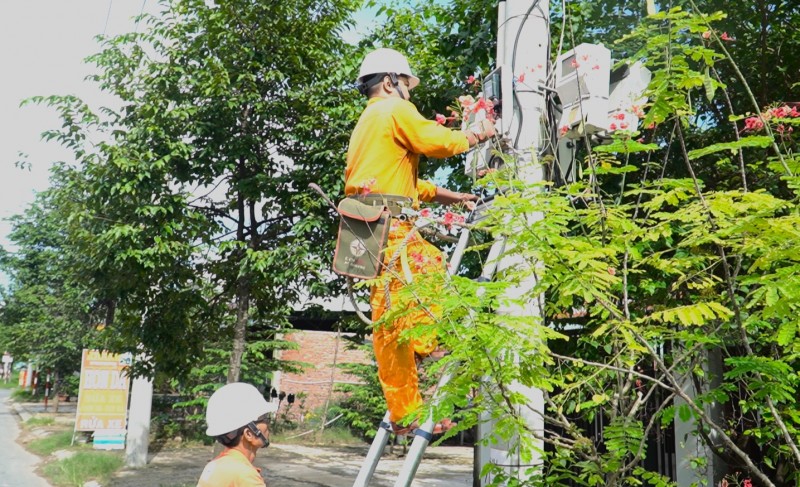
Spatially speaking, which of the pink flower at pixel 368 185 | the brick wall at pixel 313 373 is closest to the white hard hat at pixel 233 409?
the pink flower at pixel 368 185

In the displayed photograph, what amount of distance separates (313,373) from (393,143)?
25.3 meters

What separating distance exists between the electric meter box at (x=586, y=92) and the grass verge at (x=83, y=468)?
42.4 ft

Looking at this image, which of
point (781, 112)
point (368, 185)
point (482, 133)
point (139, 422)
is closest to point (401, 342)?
point (368, 185)

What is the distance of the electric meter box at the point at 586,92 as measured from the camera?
15.1 ft

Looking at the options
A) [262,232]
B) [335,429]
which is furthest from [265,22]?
[335,429]

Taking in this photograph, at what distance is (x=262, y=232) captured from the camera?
439 inches

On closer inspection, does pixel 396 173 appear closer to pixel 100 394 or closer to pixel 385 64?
pixel 385 64

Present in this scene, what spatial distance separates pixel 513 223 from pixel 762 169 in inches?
135

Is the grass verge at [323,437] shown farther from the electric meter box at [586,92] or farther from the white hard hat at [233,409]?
the white hard hat at [233,409]

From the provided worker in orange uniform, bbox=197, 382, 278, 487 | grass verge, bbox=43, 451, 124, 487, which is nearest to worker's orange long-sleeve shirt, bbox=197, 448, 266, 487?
worker in orange uniform, bbox=197, 382, 278, 487

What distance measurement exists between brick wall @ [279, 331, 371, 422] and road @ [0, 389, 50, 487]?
334 inches

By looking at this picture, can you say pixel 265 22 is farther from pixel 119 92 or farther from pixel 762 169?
pixel 762 169

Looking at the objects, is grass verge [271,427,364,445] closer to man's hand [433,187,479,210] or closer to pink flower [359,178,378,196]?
man's hand [433,187,479,210]

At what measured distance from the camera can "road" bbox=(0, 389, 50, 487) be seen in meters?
→ 15.5
